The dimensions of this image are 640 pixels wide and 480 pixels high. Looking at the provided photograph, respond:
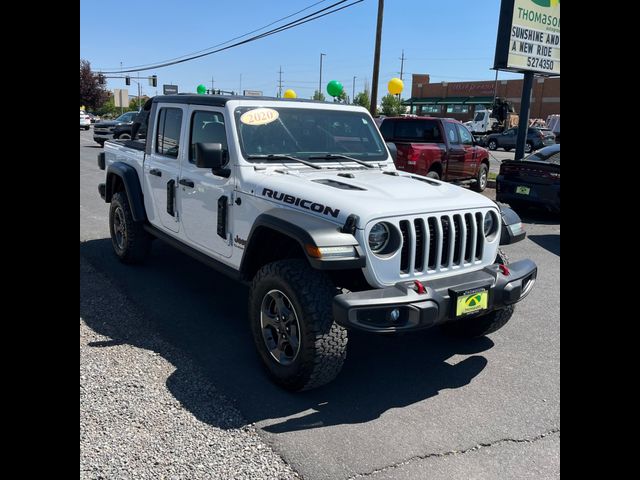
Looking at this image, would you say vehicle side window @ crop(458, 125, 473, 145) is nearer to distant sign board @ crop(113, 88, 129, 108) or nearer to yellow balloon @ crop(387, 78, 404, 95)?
yellow balloon @ crop(387, 78, 404, 95)

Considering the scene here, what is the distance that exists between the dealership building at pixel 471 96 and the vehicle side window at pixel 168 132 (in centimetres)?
5645

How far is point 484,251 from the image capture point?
3887mm

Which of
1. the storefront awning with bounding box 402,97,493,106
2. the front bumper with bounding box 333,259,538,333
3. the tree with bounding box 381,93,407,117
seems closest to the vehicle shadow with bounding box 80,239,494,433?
the front bumper with bounding box 333,259,538,333

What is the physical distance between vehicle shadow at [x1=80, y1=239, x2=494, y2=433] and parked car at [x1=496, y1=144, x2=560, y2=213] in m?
6.12

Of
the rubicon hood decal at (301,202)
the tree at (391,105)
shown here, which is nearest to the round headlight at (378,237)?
the rubicon hood decal at (301,202)

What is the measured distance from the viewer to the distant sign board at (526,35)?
13531 millimetres

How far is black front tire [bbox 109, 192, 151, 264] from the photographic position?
604 cm

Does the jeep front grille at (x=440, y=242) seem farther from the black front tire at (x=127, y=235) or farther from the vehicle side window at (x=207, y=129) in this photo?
the black front tire at (x=127, y=235)

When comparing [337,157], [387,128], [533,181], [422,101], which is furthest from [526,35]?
[422,101]
